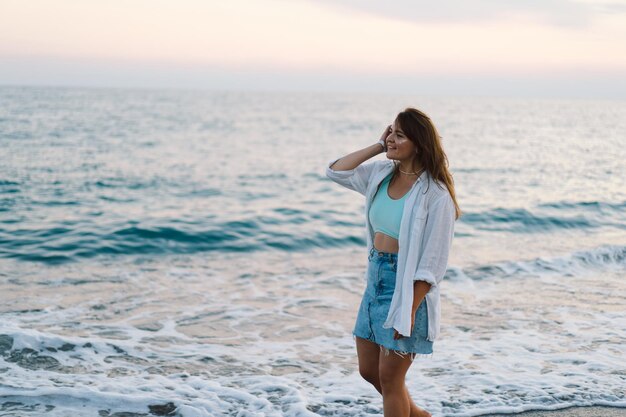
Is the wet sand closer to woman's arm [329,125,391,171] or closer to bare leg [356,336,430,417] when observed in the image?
bare leg [356,336,430,417]

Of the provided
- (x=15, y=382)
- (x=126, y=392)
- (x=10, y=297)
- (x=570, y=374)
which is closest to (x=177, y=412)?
(x=126, y=392)

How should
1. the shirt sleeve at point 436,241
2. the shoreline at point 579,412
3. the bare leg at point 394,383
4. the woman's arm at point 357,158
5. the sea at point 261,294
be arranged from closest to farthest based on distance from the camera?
the shirt sleeve at point 436,241 → the bare leg at point 394,383 → the woman's arm at point 357,158 → the shoreline at point 579,412 → the sea at point 261,294

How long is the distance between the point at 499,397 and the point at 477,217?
11344 millimetres

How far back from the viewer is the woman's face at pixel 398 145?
3588 mm

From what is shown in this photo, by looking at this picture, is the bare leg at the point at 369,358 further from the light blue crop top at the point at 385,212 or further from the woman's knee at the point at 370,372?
the light blue crop top at the point at 385,212

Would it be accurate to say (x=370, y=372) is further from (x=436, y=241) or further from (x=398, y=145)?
(x=398, y=145)

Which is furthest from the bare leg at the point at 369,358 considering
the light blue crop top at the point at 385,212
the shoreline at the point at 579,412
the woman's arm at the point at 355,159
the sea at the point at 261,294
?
the shoreline at the point at 579,412

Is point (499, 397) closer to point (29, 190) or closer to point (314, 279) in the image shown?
point (314, 279)

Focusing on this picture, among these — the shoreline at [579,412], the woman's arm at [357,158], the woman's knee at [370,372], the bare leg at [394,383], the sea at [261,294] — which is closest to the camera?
the bare leg at [394,383]

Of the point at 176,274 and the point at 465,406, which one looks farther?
the point at 176,274

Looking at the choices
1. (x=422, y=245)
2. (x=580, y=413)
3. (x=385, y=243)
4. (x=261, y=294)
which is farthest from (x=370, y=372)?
(x=261, y=294)

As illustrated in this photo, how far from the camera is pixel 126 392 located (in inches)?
216

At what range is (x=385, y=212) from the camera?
12.3 ft

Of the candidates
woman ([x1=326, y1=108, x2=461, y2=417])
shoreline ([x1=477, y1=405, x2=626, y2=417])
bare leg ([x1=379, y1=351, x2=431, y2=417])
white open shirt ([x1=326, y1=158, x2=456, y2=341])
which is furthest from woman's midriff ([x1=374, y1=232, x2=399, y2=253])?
shoreline ([x1=477, y1=405, x2=626, y2=417])
